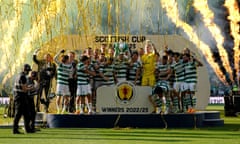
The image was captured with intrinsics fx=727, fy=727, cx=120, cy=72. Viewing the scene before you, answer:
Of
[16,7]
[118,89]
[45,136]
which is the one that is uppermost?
[16,7]

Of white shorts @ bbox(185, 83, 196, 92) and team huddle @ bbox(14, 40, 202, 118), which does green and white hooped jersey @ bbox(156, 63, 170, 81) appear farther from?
white shorts @ bbox(185, 83, 196, 92)

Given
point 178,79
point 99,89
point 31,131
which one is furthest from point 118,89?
point 31,131

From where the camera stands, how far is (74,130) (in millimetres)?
18453

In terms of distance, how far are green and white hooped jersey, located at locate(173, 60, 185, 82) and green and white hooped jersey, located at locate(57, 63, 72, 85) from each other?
9.72ft

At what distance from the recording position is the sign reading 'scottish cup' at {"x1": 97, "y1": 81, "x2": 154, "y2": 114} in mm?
19828

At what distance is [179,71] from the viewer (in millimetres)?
20484

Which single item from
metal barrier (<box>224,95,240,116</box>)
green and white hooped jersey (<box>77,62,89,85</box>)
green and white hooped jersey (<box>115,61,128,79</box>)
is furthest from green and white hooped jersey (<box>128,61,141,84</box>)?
metal barrier (<box>224,95,240,116</box>)

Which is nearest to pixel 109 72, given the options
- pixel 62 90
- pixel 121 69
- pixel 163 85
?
pixel 121 69

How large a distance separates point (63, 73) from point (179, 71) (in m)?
3.26

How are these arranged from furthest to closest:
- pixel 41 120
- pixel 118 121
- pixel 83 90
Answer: pixel 41 120, pixel 83 90, pixel 118 121

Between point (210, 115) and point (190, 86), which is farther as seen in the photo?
point (210, 115)

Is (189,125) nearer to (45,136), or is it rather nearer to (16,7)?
(45,136)

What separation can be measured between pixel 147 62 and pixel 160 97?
1.03m

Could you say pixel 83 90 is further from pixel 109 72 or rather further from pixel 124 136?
pixel 124 136
